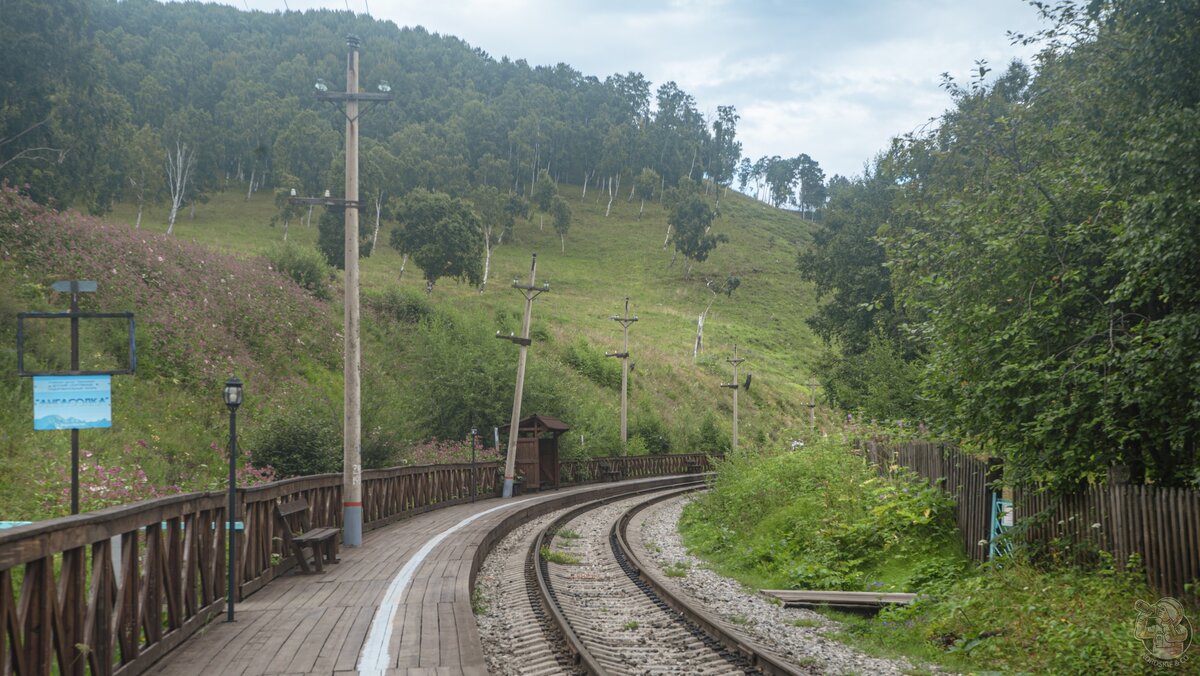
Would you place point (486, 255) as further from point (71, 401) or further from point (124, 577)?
point (124, 577)

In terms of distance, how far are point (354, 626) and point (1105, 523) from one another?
7.97 metres

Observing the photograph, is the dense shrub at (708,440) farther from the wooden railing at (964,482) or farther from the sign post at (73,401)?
the sign post at (73,401)

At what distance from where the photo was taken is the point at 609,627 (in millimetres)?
10305

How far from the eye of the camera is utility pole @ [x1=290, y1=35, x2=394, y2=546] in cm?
1570

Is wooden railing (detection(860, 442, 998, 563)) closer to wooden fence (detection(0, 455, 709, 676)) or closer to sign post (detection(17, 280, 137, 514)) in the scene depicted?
wooden fence (detection(0, 455, 709, 676))

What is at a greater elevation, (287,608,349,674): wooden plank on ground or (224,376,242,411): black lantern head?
(224,376,242,411): black lantern head

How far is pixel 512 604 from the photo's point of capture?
11602mm

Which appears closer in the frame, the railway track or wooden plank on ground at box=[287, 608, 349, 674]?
wooden plank on ground at box=[287, 608, 349, 674]

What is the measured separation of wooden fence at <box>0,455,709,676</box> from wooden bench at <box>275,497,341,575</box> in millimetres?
175

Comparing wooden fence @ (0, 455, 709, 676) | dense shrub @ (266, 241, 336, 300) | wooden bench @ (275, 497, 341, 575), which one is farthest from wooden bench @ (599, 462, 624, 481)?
wooden fence @ (0, 455, 709, 676)

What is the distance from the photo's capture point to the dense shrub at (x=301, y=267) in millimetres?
44656

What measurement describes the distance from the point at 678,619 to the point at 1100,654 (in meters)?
4.51

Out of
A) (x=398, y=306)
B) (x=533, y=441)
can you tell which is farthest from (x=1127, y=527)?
(x=398, y=306)

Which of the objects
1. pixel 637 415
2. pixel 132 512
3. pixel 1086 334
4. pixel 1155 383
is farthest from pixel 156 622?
pixel 637 415
